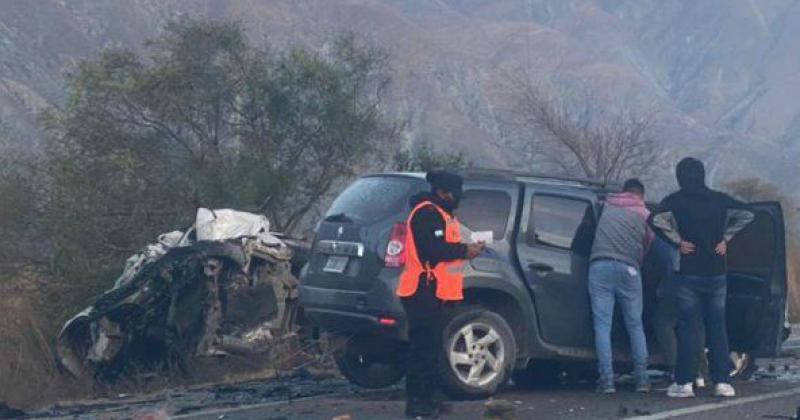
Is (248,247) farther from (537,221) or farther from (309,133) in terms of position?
(309,133)

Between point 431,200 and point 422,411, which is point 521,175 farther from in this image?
point 422,411

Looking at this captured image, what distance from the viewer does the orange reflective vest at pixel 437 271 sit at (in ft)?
30.0

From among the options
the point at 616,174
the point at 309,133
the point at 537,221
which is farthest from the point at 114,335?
the point at 616,174

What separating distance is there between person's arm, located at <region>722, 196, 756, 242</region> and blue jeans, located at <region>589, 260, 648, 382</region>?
0.78m

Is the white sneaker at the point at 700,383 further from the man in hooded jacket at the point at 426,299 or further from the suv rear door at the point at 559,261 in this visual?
the man in hooded jacket at the point at 426,299

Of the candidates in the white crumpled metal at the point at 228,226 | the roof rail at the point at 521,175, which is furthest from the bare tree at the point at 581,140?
the roof rail at the point at 521,175

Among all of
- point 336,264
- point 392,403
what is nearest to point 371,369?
point 392,403

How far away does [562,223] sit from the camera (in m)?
10.7

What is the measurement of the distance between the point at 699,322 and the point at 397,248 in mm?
2546

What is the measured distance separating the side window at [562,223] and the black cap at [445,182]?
133 cm

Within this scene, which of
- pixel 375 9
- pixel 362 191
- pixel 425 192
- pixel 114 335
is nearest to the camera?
pixel 425 192

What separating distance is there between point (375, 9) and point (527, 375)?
13895 cm

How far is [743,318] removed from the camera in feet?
36.9

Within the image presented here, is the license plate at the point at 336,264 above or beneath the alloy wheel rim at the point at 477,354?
above
